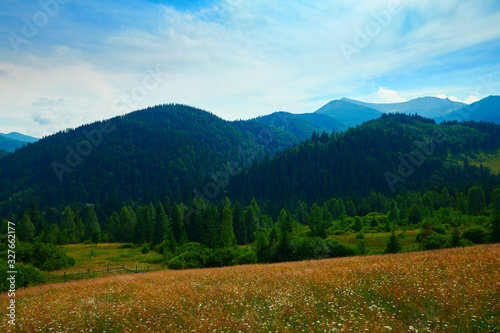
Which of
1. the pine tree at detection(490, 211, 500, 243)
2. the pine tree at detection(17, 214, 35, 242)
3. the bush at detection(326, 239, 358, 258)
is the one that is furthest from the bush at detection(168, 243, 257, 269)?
the pine tree at detection(17, 214, 35, 242)

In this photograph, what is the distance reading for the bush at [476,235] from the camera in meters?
37.5

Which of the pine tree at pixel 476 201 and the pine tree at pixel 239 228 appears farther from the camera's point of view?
the pine tree at pixel 476 201

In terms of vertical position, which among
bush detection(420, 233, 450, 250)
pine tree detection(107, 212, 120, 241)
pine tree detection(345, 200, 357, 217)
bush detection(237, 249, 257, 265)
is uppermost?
bush detection(420, 233, 450, 250)

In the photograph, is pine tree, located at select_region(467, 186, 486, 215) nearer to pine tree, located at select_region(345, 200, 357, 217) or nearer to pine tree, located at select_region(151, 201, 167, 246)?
pine tree, located at select_region(345, 200, 357, 217)

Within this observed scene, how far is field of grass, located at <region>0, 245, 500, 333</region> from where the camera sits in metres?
8.37

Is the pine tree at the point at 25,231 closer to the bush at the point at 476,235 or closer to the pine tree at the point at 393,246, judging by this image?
the pine tree at the point at 393,246

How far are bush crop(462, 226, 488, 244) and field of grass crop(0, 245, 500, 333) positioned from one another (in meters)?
29.2

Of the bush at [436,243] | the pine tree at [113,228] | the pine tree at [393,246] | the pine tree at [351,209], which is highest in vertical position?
the bush at [436,243]

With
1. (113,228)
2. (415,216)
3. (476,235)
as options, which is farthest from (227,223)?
(415,216)

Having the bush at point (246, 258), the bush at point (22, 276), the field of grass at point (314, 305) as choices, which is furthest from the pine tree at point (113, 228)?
the field of grass at point (314, 305)

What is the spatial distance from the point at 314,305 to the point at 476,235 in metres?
40.4

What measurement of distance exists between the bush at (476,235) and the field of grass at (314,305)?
29.2 metres

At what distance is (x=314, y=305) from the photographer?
33.7ft

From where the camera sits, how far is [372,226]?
95.5 metres
